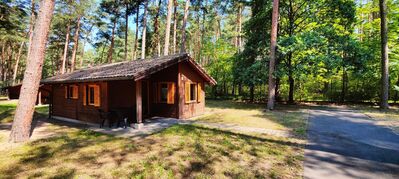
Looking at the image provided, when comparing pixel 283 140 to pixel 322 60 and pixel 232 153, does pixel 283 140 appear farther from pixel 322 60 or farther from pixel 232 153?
pixel 322 60

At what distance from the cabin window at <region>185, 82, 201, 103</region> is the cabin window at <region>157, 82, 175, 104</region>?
77 cm

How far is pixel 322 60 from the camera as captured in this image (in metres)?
12.9

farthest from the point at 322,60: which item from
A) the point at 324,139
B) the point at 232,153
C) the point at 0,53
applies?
the point at 0,53

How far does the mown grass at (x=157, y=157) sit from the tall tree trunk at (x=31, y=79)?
639 millimetres

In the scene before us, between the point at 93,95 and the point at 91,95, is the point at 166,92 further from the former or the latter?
the point at 91,95

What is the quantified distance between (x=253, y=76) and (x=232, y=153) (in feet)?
35.1

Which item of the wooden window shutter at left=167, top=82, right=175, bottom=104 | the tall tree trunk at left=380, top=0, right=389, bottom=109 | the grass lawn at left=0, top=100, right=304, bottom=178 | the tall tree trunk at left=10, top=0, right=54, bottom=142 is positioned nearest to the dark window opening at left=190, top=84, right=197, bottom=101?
the wooden window shutter at left=167, top=82, right=175, bottom=104

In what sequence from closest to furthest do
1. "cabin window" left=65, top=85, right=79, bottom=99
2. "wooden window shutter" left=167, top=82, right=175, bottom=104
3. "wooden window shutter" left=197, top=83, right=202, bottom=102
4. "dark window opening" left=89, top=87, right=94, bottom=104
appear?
"dark window opening" left=89, top=87, right=94, bottom=104 → "wooden window shutter" left=167, top=82, right=175, bottom=104 → "cabin window" left=65, top=85, right=79, bottom=99 → "wooden window shutter" left=197, top=83, right=202, bottom=102

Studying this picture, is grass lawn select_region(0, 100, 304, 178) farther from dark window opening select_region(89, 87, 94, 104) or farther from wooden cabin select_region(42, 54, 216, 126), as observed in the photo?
dark window opening select_region(89, 87, 94, 104)

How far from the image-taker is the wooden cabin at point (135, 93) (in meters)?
9.27

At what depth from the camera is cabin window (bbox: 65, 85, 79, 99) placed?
10783mm

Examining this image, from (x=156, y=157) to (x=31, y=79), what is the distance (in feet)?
15.2

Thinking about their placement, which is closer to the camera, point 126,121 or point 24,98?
point 24,98

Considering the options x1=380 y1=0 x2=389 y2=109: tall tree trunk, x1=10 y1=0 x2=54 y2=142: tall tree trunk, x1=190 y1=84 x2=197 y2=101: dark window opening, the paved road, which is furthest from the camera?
x1=380 y1=0 x2=389 y2=109: tall tree trunk
